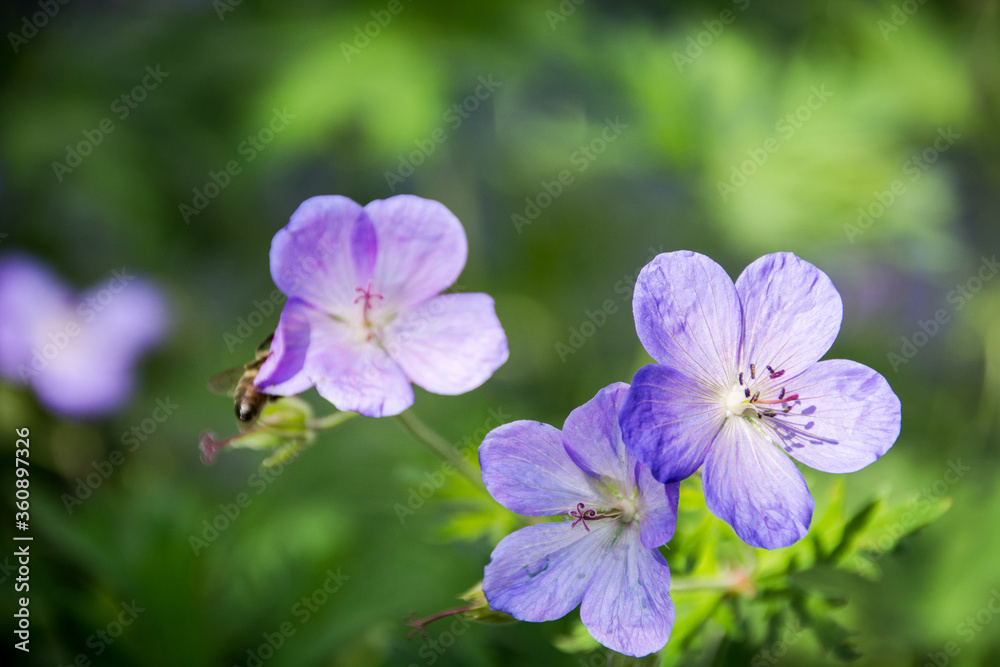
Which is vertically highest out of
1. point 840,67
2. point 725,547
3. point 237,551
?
point 840,67

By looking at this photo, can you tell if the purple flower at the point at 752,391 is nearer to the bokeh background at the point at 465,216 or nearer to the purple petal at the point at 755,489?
the purple petal at the point at 755,489

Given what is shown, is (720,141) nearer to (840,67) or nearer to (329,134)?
(840,67)

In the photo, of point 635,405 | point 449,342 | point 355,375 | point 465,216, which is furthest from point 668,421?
point 465,216

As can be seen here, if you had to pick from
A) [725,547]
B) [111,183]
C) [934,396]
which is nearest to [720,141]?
[934,396]

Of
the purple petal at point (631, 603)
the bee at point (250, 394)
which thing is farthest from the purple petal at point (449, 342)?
the purple petal at point (631, 603)

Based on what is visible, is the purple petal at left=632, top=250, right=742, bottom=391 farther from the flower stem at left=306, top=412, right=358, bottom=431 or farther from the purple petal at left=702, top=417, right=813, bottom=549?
the flower stem at left=306, top=412, right=358, bottom=431

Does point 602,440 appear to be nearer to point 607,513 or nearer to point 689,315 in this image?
point 607,513
